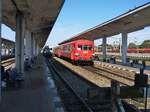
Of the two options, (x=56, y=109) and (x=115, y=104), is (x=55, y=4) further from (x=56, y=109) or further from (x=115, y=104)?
(x=115, y=104)

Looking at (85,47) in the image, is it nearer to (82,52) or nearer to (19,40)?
(82,52)

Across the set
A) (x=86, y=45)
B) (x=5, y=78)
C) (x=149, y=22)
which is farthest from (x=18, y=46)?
(x=86, y=45)

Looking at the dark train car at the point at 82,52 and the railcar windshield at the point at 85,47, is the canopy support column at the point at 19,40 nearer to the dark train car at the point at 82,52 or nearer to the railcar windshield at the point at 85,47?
the dark train car at the point at 82,52

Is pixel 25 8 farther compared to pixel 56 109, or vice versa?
pixel 25 8

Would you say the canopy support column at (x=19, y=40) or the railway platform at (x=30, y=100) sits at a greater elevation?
the canopy support column at (x=19, y=40)

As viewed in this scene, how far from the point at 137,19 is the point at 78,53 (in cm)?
961

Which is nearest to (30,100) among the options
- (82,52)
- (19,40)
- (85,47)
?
(19,40)

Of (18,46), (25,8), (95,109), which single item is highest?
(25,8)

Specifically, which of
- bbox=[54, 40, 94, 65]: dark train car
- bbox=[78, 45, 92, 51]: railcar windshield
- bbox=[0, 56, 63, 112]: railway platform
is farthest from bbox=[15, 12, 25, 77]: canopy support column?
bbox=[78, 45, 92, 51]: railcar windshield

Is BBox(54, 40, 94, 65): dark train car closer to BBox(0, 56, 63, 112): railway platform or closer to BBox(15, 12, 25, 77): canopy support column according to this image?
BBox(15, 12, 25, 77): canopy support column

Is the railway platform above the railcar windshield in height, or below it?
below

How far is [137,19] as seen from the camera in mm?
35219

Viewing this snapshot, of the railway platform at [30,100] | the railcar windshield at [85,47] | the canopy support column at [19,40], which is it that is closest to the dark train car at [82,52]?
the railcar windshield at [85,47]

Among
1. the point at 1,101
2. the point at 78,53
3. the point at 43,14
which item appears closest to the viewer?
the point at 1,101
